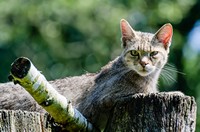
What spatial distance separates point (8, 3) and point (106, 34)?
9.88ft

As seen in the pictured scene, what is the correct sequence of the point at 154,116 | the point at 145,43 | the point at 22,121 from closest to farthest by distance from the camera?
the point at 22,121, the point at 154,116, the point at 145,43

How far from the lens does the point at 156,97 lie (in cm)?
671

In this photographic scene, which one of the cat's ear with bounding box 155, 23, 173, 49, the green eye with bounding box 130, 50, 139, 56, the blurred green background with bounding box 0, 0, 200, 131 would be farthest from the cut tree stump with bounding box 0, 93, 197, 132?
the blurred green background with bounding box 0, 0, 200, 131

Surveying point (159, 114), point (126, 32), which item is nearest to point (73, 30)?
point (126, 32)

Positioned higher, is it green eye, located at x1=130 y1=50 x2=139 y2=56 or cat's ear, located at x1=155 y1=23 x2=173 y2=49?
cat's ear, located at x1=155 y1=23 x2=173 y2=49

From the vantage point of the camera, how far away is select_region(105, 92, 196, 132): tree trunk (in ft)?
21.7

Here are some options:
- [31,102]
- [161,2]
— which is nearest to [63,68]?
[161,2]

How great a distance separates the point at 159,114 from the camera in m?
6.64

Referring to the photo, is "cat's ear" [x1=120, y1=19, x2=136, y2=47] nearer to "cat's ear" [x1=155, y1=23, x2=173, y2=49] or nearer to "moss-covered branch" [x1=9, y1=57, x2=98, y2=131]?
"cat's ear" [x1=155, y1=23, x2=173, y2=49]

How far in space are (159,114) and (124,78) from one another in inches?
85.8

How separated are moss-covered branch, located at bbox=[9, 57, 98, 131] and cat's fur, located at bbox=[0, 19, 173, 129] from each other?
48.9 inches

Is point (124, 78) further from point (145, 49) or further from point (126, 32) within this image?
point (126, 32)

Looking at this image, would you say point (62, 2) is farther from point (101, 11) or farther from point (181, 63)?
point (181, 63)

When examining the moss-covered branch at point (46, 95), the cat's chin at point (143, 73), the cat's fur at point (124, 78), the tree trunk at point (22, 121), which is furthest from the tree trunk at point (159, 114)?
the cat's chin at point (143, 73)
